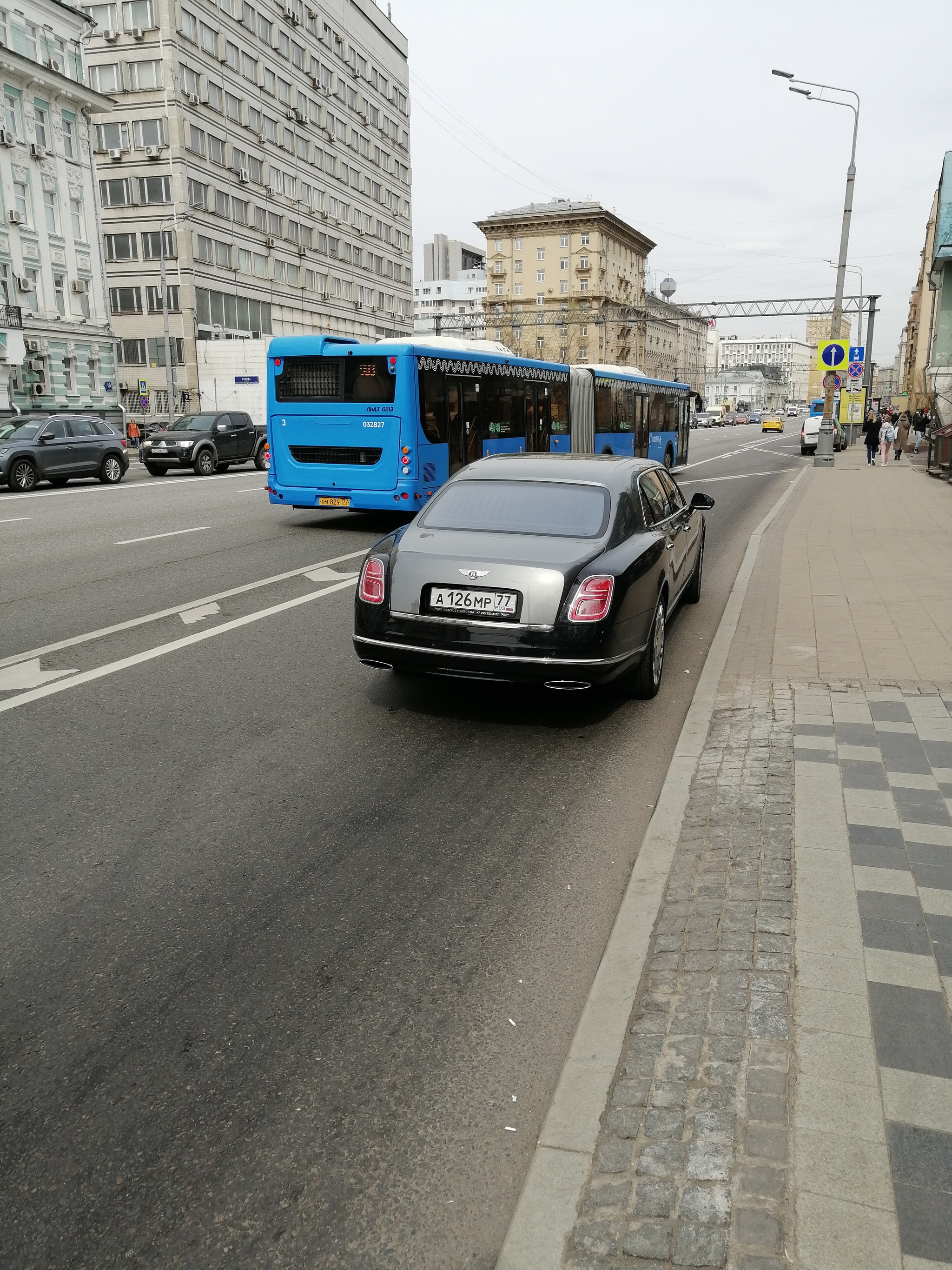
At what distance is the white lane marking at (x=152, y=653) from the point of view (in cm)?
637

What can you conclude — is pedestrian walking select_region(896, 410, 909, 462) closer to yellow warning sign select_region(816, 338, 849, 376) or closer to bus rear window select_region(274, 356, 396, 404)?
yellow warning sign select_region(816, 338, 849, 376)

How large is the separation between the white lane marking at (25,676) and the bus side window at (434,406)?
8569 millimetres

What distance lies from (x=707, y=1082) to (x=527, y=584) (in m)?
3.33

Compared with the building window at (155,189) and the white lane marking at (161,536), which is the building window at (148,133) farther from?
the white lane marking at (161,536)

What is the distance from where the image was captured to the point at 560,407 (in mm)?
20031

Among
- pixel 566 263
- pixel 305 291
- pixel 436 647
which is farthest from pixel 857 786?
pixel 566 263

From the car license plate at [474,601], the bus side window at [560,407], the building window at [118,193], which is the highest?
the building window at [118,193]

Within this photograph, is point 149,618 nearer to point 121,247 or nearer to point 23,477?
point 23,477

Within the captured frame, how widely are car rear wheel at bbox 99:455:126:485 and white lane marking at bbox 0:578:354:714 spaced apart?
56.7 ft

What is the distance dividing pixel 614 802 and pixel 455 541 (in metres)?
Result: 1.98

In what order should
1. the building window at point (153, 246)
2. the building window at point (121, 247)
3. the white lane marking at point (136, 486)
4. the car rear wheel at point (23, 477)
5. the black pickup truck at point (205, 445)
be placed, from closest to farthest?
the white lane marking at point (136, 486) < the car rear wheel at point (23, 477) < the black pickup truck at point (205, 445) < the building window at point (153, 246) < the building window at point (121, 247)

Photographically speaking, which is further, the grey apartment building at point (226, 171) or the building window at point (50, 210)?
the grey apartment building at point (226, 171)

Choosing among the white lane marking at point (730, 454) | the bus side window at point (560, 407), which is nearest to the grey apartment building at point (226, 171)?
the white lane marking at point (730, 454)

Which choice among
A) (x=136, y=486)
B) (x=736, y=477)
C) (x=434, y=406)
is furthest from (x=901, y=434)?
(x=434, y=406)
